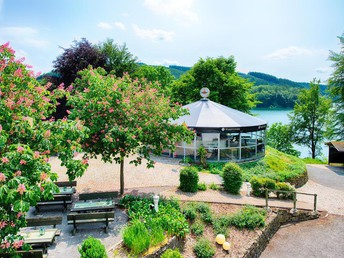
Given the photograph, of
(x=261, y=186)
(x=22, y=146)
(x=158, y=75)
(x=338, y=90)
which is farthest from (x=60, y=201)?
(x=158, y=75)

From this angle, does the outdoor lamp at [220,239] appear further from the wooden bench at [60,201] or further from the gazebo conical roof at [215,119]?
the gazebo conical roof at [215,119]

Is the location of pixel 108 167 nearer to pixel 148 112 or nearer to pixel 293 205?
pixel 148 112

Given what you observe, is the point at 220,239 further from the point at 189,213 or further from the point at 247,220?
the point at 247,220

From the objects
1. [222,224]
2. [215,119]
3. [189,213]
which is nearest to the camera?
[189,213]

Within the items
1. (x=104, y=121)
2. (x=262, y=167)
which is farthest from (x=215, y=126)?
(x=104, y=121)

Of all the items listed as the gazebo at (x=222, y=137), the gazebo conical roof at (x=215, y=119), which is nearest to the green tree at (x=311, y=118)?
the gazebo conical roof at (x=215, y=119)

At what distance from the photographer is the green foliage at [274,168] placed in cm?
1734

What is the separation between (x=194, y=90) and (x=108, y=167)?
1752 cm

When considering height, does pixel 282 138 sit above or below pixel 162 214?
above

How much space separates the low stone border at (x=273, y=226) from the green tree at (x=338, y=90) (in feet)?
78.6

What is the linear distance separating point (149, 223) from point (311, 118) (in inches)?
1369

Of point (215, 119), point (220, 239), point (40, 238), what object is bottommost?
point (220, 239)

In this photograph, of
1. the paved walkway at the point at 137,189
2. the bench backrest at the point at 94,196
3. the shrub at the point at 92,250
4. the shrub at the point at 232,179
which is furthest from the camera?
the shrub at the point at 232,179

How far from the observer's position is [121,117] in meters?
11.3
